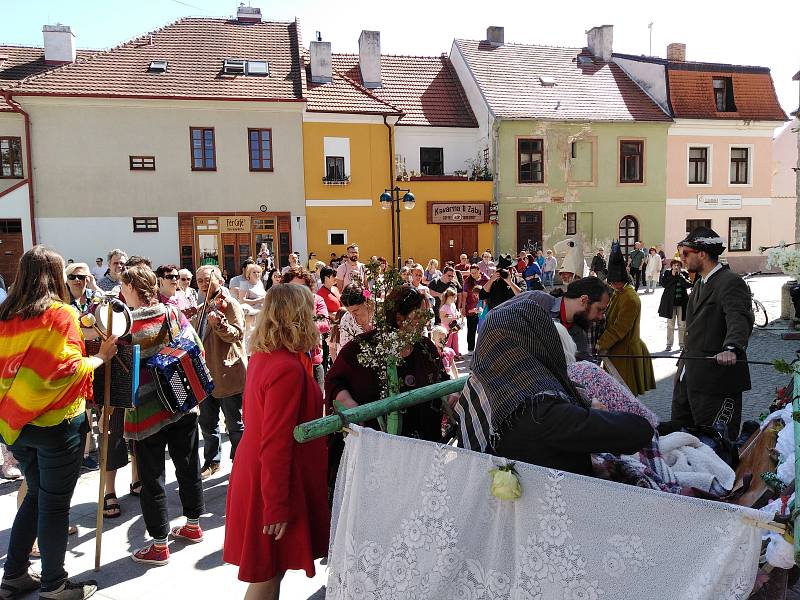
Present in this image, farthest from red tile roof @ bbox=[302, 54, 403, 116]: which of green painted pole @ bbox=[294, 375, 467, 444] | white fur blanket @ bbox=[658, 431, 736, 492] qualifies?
white fur blanket @ bbox=[658, 431, 736, 492]

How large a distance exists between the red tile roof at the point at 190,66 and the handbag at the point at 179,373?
67.7ft

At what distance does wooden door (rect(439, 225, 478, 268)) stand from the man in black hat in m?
21.0

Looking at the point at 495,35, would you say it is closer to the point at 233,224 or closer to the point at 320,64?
the point at 320,64

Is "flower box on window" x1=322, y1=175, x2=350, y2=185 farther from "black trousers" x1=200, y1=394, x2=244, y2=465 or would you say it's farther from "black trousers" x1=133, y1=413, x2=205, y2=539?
"black trousers" x1=133, y1=413, x2=205, y2=539

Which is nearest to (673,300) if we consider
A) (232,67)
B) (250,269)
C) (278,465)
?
(250,269)

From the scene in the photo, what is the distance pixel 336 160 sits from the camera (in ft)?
81.4

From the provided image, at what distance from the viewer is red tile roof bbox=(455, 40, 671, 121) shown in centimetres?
2716

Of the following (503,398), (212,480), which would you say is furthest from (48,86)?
(503,398)

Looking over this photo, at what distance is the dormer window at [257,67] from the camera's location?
24.5 m

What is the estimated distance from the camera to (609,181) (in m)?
27.7

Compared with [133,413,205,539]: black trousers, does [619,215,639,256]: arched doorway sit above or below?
above

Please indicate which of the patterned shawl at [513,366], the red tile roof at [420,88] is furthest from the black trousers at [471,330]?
the red tile roof at [420,88]

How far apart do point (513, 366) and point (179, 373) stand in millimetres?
2402

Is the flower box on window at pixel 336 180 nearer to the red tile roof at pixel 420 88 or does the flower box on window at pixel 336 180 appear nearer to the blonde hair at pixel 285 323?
the red tile roof at pixel 420 88
